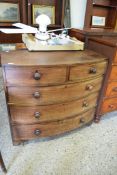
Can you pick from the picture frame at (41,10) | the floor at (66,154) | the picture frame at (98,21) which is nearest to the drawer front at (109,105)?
the floor at (66,154)

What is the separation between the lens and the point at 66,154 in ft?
4.45

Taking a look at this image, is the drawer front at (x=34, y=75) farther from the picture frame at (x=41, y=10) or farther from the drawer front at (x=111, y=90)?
the picture frame at (x=41, y=10)

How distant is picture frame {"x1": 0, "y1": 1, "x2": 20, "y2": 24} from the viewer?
1.80 meters

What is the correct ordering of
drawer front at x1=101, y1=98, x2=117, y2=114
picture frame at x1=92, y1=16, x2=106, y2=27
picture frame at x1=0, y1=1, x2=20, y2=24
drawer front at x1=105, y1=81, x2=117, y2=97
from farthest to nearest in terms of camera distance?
picture frame at x1=92, y1=16, x2=106, y2=27 → picture frame at x1=0, y1=1, x2=20, y2=24 → drawer front at x1=101, y1=98, x2=117, y2=114 → drawer front at x1=105, y1=81, x2=117, y2=97

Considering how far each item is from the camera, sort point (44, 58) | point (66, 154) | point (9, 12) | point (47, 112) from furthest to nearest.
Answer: point (9, 12) < point (66, 154) < point (47, 112) < point (44, 58)

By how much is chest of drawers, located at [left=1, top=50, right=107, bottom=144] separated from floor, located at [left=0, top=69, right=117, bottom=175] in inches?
5.1

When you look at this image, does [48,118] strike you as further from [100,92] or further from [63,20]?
[63,20]

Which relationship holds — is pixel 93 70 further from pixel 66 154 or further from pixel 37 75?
pixel 66 154

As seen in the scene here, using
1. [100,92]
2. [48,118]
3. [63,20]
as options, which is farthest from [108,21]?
[48,118]

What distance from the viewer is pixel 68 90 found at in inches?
47.3

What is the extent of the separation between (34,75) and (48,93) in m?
0.19

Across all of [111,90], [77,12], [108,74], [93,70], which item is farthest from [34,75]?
[77,12]

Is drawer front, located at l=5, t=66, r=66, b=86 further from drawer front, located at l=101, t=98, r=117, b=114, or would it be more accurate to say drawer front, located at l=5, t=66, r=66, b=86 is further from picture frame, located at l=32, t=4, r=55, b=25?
picture frame, located at l=32, t=4, r=55, b=25

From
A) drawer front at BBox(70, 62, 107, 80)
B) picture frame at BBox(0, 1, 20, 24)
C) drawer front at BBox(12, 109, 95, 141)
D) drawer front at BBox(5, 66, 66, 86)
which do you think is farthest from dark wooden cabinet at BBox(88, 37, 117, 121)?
picture frame at BBox(0, 1, 20, 24)
